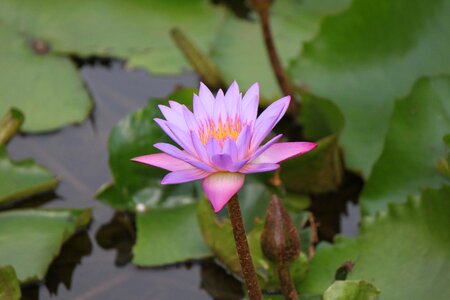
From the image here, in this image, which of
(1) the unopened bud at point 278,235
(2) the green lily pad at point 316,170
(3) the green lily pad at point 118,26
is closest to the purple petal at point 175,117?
(1) the unopened bud at point 278,235

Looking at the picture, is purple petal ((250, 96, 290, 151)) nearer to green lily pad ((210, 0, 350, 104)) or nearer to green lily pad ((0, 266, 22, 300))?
green lily pad ((0, 266, 22, 300))

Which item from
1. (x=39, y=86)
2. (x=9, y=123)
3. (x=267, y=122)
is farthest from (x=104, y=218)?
(x=267, y=122)

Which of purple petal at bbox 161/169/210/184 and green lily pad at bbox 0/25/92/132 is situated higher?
green lily pad at bbox 0/25/92/132

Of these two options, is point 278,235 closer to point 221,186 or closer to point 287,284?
point 287,284

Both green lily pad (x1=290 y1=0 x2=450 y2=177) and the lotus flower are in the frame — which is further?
green lily pad (x1=290 y1=0 x2=450 y2=177)

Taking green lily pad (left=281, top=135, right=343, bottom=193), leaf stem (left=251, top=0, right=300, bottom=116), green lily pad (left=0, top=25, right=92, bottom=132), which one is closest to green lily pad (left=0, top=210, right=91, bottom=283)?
green lily pad (left=0, top=25, right=92, bottom=132)

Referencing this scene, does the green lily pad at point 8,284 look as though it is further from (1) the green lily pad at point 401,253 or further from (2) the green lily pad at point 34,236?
(1) the green lily pad at point 401,253
